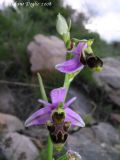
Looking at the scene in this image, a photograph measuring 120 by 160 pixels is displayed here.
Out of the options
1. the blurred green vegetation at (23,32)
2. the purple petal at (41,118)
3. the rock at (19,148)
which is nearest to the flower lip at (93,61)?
the purple petal at (41,118)

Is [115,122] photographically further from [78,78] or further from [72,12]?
[72,12]

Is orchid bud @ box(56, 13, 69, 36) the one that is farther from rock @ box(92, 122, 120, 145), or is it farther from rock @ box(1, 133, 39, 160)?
rock @ box(92, 122, 120, 145)

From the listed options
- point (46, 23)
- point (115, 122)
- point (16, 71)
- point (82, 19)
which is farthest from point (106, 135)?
A: point (46, 23)

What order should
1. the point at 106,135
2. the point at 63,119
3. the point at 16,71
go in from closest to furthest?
the point at 63,119 → the point at 106,135 → the point at 16,71

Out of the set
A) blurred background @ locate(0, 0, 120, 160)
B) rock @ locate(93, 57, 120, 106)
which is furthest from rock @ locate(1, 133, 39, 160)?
rock @ locate(93, 57, 120, 106)

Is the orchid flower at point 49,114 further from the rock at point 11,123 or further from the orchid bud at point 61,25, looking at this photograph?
the rock at point 11,123

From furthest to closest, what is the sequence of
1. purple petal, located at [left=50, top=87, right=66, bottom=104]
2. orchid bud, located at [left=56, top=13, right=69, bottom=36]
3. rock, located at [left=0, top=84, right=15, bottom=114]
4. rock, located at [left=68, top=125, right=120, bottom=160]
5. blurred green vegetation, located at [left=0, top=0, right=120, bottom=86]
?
1. blurred green vegetation, located at [left=0, top=0, right=120, bottom=86]
2. rock, located at [left=0, top=84, right=15, bottom=114]
3. rock, located at [left=68, top=125, right=120, bottom=160]
4. orchid bud, located at [left=56, top=13, right=69, bottom=36]
5. purple petal, located at [left=50, top=87, right=66, bottom=104]

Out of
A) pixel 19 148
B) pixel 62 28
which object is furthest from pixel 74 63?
pixel 19 148
